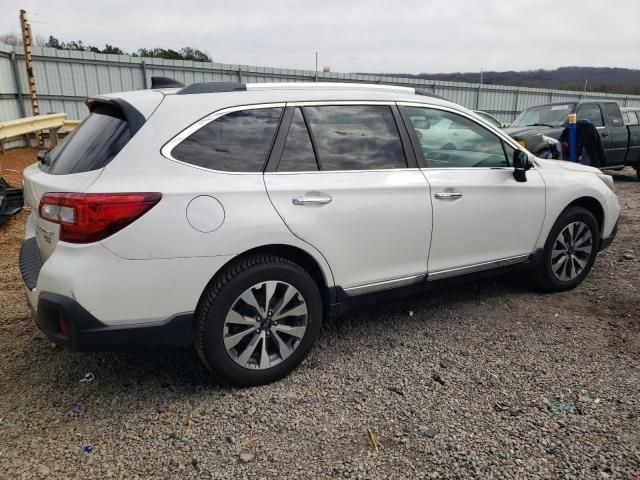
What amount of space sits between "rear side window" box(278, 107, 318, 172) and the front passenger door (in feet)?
2.71

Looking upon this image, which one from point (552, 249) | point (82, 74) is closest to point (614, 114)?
point (552, 249)

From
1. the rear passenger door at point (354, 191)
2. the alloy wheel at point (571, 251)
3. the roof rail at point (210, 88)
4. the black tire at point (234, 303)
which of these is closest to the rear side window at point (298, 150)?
the rear passenger door at point (354, 191)

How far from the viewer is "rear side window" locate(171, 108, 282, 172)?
271cm

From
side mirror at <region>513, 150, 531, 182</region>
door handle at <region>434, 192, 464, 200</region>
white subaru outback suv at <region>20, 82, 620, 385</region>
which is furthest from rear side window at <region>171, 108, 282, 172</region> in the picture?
side mirror at <region>513, 150, 531, 182</region>

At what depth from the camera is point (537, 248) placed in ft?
13.7

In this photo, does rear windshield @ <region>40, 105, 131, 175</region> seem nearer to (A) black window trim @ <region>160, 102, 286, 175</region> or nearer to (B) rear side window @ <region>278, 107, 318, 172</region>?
(A) black window trim @ <region>160, 102, 286, 175</region>

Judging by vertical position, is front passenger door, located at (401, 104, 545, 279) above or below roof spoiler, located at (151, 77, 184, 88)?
below

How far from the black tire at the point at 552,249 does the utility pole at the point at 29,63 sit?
1153cm

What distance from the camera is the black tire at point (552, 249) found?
14.1 ft

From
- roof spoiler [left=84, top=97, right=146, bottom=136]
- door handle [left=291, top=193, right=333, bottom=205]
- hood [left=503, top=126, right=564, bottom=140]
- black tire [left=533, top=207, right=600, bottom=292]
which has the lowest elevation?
black tire [left=533, top=207, right=600, bottom=292]

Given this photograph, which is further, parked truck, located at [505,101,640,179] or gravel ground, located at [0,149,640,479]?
parked truck, located at [505,101,640,179]

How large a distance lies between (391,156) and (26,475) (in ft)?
8.70

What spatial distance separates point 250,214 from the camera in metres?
2.72

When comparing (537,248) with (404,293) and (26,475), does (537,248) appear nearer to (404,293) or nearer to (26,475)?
(404,293)
